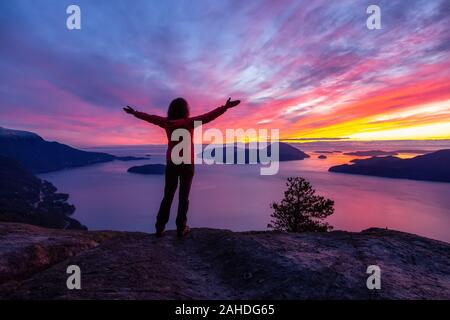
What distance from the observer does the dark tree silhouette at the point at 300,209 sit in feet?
87.2

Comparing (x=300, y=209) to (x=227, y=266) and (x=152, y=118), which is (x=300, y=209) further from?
(x=152, y=118)

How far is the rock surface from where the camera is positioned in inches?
199

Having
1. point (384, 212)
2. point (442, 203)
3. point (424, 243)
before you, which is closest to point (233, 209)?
point (384, 212)

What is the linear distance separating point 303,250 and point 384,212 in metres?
141

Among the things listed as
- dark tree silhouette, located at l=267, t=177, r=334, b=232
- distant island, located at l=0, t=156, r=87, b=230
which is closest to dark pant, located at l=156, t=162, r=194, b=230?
dark tree silhouette, located at l=267, t=177, r=334, b=232

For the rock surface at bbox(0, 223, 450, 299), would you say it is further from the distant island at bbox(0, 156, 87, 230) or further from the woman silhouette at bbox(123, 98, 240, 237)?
the distant island at bbox(0, 156, 87, 230)

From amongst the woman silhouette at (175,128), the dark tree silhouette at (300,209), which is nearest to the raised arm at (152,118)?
the woman silhouette at (175,128)

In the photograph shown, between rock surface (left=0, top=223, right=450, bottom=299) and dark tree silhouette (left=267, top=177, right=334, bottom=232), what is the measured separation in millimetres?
17361

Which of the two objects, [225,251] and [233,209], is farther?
[233,209]

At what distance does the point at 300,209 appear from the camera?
2731cm
